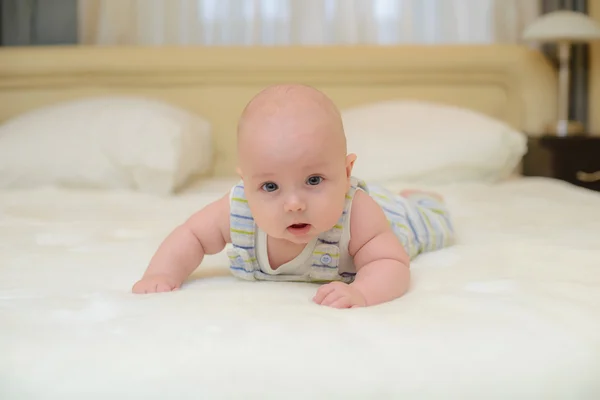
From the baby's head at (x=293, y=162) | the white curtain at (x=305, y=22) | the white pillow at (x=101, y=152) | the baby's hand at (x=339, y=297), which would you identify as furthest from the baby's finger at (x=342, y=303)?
the white curtain at (x=305, y=22)

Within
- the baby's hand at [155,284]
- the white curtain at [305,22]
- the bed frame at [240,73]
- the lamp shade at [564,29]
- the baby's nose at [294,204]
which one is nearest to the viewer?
the baby's nose at [294,204]

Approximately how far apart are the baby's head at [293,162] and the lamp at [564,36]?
191cm

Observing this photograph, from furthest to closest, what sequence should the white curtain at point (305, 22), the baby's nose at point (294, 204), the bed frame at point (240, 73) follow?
the white curtain at point (305, 22) < the bed frame at point (240, 73) < the baby's nose at point (294, 204)

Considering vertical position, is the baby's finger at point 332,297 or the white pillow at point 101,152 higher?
the white pillow at point 101,152

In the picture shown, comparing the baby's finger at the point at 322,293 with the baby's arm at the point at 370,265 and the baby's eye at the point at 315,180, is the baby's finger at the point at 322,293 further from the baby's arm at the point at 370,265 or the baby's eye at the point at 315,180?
the baby's eye at the point at 315,180

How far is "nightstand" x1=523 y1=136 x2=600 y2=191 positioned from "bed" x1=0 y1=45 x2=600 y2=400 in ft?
0.93

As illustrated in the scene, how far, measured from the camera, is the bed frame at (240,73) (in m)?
2.81

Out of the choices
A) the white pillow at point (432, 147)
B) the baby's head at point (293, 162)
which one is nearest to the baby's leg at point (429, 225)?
the baby's head at point (293, 162)

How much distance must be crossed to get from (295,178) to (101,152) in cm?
149

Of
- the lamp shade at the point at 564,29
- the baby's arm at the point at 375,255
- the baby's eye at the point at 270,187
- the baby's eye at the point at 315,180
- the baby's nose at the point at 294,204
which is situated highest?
the lamp shade at the point at 564,29

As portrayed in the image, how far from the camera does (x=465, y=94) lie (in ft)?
9.44

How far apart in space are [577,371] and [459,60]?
7.32 ft

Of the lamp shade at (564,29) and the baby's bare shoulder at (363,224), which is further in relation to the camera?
the lamp shade at (564,29)

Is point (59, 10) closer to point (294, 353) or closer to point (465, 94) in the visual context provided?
point (465, 94)
